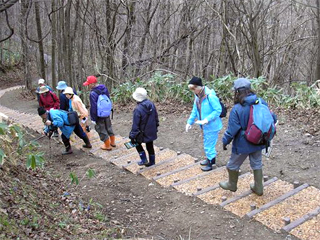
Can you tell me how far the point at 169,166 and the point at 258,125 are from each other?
2444 millimetres

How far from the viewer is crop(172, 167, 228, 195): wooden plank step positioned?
16.8ft

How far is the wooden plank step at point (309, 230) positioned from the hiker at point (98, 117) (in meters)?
4.68

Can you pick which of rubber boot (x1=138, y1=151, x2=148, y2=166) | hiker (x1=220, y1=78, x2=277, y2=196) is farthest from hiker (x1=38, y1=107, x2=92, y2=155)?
hiker (x1=220, y1=78, x2=277, y2=196)

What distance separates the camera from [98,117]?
24.1 ft

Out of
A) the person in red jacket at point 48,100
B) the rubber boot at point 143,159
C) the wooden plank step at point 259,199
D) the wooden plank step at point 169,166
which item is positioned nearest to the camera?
the wooden plank step at point 259,199

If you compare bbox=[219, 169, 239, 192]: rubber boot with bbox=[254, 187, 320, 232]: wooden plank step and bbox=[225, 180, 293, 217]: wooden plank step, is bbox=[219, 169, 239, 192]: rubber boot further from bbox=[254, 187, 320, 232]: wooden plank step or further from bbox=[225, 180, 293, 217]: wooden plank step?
bbox=[254, 187, 320, 232]: wooden plank step

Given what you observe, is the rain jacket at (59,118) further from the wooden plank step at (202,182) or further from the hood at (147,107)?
the wooden plank step at (202,182)

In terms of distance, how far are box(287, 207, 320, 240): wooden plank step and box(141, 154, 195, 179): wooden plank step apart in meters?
2.59

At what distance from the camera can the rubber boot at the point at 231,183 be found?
4654mm

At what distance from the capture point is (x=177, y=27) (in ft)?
54.5

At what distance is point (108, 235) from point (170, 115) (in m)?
6.30

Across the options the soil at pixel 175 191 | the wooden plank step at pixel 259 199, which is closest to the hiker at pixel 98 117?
the soil at pixel 175 191

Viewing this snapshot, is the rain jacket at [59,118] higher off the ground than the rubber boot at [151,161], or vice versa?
the rain jacket at [59,118]

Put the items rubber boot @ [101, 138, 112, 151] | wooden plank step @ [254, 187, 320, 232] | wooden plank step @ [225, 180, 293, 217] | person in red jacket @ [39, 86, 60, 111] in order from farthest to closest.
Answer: person in red jacket @ [39, 86, 60, 111] → rubber boot @ [101, 138, 112, 151] → wooden plank step @ [225, 180, 293, 217] → wooden plank step @ [254, 187, 320, 232]
